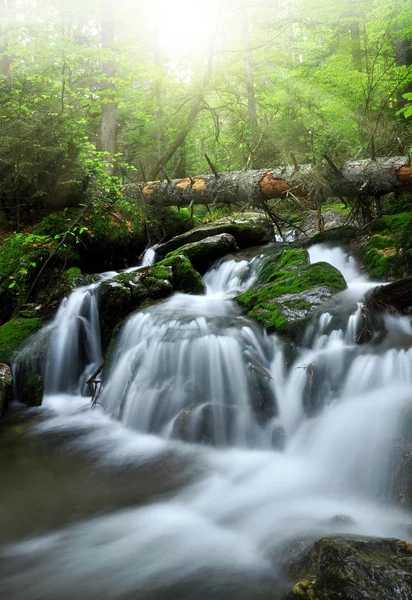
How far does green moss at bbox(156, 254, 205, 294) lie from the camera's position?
7973mm

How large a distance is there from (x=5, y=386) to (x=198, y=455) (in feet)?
10.3

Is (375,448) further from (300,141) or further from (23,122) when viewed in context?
(300,141)

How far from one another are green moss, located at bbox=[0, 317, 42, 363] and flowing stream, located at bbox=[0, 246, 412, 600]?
0.48m

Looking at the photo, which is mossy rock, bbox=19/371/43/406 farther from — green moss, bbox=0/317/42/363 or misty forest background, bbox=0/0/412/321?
misty forest background, bbox=0/0/412/321

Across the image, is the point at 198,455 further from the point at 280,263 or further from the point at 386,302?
the point at 280,263

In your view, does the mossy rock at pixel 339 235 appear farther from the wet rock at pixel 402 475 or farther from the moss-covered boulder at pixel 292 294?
the wet rock at pixel 402 475

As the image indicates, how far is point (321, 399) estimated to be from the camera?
15.0 ft

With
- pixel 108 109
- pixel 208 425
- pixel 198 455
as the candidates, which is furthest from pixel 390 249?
pixel 108 109

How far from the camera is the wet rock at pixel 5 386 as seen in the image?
18.0ft

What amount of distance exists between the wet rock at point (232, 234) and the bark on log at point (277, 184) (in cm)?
73

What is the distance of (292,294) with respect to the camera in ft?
20.2

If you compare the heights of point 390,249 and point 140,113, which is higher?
point 140,113

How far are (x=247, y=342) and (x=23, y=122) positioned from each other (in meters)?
6.02

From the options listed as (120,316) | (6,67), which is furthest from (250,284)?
(6,67)
